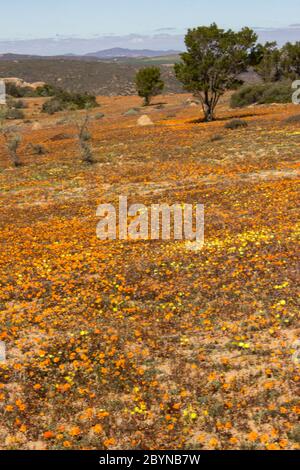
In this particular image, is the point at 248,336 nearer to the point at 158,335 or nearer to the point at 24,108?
the point at 158,335

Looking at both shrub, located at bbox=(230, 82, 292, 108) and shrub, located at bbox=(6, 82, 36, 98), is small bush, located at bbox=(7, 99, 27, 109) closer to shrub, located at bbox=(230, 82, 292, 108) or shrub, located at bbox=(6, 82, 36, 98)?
shrub, located at bbox=(6, 82, 36, 98)

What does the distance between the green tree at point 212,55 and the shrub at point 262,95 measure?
15492 mm

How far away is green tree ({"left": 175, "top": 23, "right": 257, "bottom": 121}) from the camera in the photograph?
44.9 metres

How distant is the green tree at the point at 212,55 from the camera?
147 feet

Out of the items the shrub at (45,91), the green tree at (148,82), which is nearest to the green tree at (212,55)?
the green tree at (148,82)

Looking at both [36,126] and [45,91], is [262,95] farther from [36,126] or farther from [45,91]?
[45,91]

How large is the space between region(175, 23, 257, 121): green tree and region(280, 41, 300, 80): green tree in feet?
119

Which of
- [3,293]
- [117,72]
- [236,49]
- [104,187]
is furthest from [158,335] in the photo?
[117,72]

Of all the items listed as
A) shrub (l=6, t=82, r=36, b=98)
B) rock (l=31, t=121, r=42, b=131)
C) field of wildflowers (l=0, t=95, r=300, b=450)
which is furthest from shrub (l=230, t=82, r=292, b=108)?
shrub (l=6, t=82, r=36, b=98)

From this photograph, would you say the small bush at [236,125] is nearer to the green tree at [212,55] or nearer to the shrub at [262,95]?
the green tree at [212,55]

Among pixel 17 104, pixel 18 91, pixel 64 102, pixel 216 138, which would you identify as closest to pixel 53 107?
pixel 64 102

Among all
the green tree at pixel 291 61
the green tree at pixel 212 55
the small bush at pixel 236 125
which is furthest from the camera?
the green tree at pixel 291 61

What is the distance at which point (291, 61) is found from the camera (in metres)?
80.4

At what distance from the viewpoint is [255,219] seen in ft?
54.7
